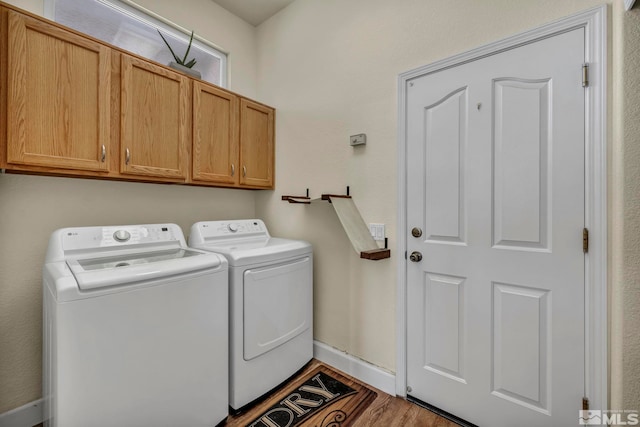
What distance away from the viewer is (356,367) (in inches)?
81.3

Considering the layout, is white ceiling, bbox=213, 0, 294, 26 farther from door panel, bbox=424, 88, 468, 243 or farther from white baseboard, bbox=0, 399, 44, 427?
white baseboard, bbox=0, 399, 44, 427

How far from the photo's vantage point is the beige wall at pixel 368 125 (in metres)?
1.17

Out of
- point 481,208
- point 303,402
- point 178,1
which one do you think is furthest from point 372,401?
point 178,1

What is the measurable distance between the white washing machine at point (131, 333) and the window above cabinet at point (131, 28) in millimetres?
1364

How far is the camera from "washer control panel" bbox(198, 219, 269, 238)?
2137 mm

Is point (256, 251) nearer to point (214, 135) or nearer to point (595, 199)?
point (214, 135)

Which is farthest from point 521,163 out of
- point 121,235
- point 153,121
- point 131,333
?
point 121,235

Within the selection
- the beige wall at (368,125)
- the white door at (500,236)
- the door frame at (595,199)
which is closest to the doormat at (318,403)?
the beige wall at (368,125)

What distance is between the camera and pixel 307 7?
2385mm

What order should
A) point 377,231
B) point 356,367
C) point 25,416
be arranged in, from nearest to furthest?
point 25,416, point 377,231, point 356,367

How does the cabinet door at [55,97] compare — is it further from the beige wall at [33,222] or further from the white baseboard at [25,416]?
the white baseboard at [25,416]

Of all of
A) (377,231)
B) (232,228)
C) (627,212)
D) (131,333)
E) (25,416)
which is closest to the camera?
(627,212)

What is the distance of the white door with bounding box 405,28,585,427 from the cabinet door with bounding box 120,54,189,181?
5.06 ft

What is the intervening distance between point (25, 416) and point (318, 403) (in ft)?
5.37
